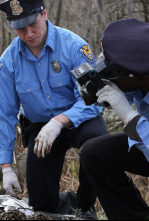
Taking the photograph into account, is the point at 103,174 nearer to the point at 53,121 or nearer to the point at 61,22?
the point at 53,121

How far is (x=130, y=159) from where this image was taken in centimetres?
270

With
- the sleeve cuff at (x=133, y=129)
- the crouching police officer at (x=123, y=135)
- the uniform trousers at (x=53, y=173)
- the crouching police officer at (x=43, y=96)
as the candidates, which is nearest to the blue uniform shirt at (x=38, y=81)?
the crouching police officer at (x=43, y=96)

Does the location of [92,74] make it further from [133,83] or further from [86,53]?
[86,53]

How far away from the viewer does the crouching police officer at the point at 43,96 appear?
322 cm

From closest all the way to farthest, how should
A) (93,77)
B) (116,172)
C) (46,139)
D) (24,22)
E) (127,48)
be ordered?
(127,48) < (93,77) < (116,172) < (46,139) < (24,22)

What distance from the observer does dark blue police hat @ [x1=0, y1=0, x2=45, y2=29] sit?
312cm

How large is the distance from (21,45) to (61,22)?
7.08 feet

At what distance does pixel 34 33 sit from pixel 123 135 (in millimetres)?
1012

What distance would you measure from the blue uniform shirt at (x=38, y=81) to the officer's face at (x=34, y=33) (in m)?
0.09

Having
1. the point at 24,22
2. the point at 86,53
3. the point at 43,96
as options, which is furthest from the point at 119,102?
the point at 24,22

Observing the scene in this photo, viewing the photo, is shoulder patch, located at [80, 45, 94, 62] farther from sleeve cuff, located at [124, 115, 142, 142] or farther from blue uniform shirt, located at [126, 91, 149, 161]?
sleeve cuff, located at [124, 115, 142, 142]

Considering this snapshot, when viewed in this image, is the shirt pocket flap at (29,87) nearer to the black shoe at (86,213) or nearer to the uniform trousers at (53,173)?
the uniform trousers at (53,173)

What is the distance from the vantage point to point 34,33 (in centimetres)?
316

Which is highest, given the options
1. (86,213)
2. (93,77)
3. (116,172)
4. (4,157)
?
(93,77)
